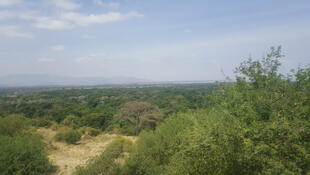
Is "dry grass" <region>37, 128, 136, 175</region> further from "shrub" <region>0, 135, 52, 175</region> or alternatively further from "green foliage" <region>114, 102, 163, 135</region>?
"green foliage" <region>114, 102, 163, 135</region>

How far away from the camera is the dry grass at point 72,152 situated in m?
14.0

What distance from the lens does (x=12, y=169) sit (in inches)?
395

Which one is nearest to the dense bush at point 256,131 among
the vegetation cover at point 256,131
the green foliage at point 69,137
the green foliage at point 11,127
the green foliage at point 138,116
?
the vegetation cover at point 256,131

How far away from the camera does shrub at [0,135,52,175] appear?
32.9 ft

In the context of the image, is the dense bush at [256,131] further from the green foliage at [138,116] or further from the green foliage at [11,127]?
the green foliage at [138,116]

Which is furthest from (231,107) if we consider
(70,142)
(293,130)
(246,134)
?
(70,142)

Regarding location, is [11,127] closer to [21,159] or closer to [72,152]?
[72,152]

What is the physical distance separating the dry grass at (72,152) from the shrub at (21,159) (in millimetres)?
1333

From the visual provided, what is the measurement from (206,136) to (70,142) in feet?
58.5

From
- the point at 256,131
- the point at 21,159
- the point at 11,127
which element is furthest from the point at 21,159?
the point at 256,131

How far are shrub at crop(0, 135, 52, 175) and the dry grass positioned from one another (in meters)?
1.33

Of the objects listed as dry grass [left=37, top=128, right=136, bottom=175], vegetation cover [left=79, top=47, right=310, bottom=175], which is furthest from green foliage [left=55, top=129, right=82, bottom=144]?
vegetation cover [left=79, top=47, right=310, bottom=175]

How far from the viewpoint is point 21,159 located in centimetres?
1100

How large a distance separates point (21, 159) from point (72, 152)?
6.89 meters
